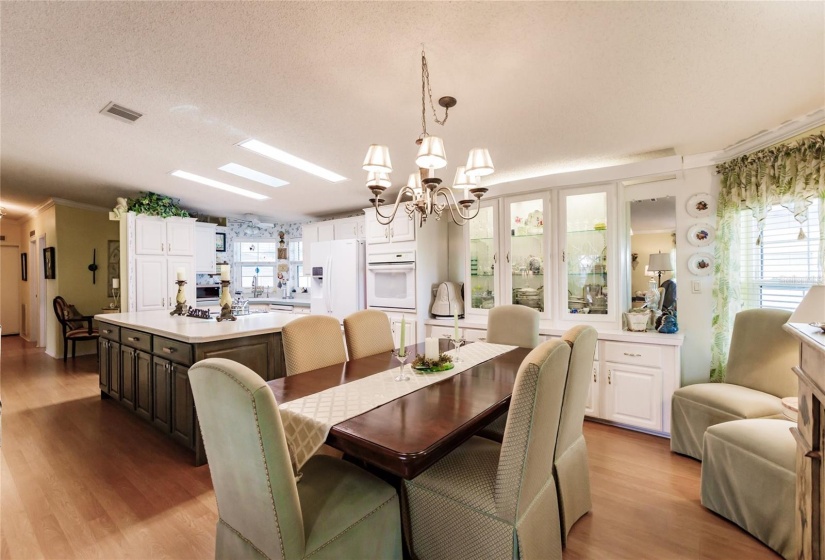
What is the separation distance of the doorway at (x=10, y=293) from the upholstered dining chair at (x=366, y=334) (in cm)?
960

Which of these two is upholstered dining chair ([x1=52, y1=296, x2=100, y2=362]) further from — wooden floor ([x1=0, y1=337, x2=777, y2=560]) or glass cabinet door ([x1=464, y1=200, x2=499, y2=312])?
glass cabinet door ([x1=464, y1=200, x2=499, y2=312])

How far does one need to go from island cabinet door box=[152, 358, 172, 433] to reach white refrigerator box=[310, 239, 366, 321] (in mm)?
2186

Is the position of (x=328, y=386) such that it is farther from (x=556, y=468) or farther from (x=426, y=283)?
(x=426, y=283)

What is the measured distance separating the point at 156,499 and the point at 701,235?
14.2 ft

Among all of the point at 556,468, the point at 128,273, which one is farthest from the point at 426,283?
the point at 128,273

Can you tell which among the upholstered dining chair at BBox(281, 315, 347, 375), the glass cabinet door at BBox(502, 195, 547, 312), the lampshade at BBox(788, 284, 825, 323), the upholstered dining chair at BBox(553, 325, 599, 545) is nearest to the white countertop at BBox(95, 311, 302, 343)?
the upholstered dining chair at BBox(281, 315, 347, 375)

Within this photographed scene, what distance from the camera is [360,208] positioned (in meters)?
5.45

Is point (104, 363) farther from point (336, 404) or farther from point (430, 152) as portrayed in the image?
point (430, 152)

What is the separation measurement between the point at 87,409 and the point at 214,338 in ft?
7.40

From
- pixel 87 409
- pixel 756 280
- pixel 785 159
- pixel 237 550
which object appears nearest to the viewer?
pixel 237 550

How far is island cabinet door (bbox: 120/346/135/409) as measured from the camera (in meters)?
3.11

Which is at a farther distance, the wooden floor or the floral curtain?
the floral curtain

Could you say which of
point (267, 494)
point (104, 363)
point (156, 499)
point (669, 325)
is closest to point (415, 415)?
point (267, 494)

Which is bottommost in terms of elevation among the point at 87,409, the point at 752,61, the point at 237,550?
the point at 87,409
